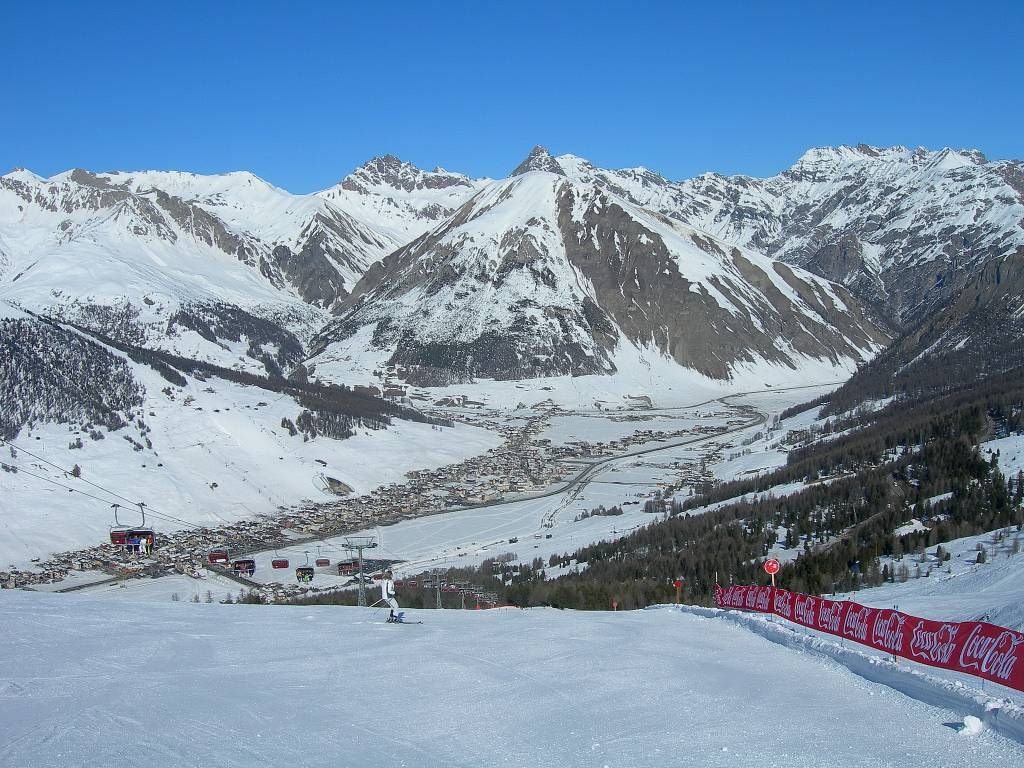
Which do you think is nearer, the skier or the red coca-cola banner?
the red coca-cola banner

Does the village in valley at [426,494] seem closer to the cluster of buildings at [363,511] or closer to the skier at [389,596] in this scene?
the cluster of buildings at [363,511]

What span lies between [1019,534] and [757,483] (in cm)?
4159

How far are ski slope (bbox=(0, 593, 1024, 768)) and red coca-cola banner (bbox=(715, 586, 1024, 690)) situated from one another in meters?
1.97

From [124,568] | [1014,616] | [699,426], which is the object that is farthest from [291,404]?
[1014,616]

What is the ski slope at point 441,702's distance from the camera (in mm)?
12578

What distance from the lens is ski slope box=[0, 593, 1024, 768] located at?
12.6 meters

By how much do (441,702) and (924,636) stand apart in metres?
10.2

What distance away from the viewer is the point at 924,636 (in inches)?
774

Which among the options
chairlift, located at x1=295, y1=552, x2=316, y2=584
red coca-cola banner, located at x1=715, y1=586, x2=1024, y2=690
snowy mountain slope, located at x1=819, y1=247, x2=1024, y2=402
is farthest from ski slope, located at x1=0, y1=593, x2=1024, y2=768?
snowy mountain slope, located at x1=819, y1=247, x2=1024, y2=402

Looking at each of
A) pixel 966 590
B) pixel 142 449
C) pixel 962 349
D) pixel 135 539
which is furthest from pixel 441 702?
pixel 962 349

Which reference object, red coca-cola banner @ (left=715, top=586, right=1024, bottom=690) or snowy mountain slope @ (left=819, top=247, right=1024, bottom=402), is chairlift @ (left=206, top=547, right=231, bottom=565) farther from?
snowy mountain slope @ (left=819, top=247, right=1024, bottom=402)

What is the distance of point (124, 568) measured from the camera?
7006 cm

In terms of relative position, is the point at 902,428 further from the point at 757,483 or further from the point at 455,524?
the point at 455,524

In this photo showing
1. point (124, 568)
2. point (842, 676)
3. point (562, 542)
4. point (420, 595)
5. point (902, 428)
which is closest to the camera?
point (842, 676)
